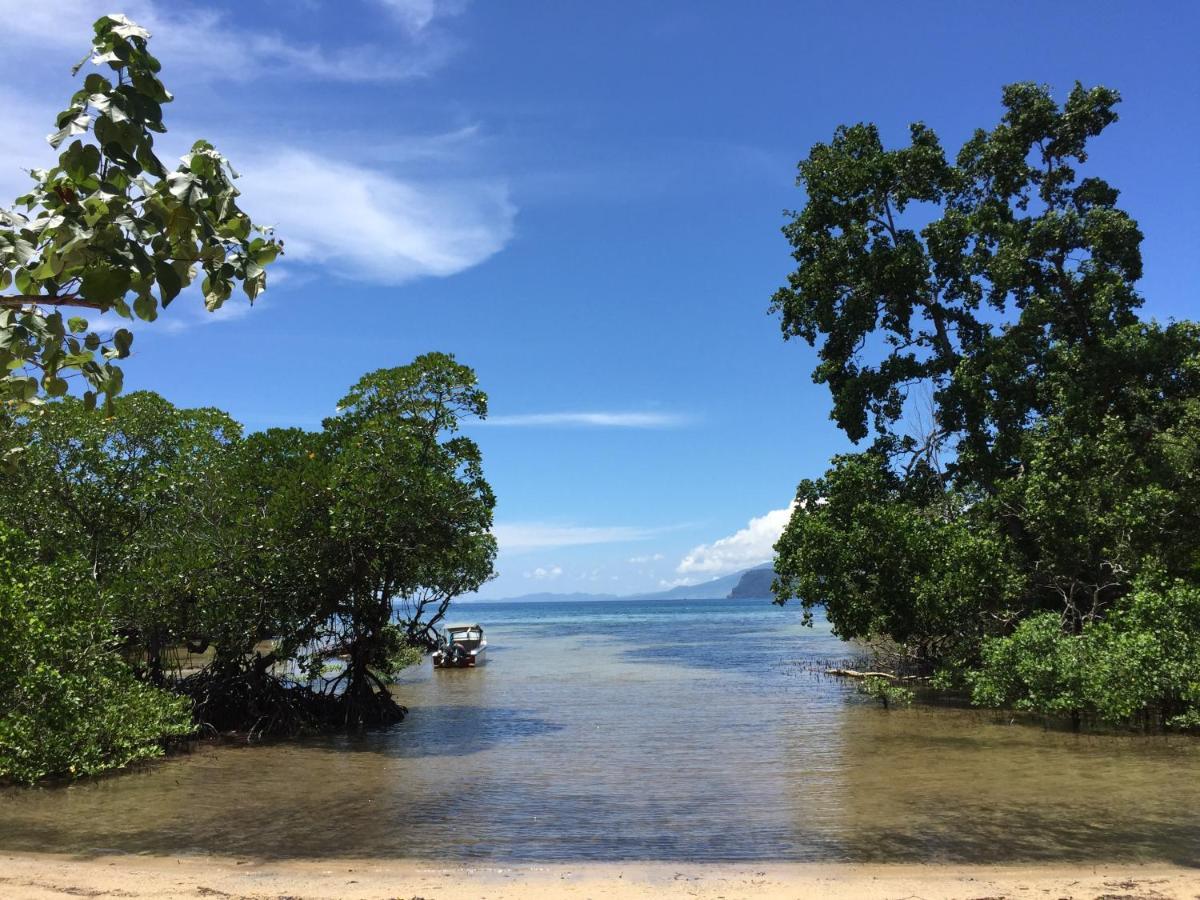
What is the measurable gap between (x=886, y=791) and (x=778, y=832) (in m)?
3.15

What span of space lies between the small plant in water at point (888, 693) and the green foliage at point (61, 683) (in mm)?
16717

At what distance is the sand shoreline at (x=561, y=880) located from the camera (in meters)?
8.23

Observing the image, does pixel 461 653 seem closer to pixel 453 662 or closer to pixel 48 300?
pixel 453 662

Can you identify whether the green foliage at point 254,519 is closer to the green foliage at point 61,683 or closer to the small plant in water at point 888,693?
the green foliage at point 61,683

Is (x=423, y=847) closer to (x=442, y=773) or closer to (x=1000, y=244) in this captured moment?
(x=442, y=773)

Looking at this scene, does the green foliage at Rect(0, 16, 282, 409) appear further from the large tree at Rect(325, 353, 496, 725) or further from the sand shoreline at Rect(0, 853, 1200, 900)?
the large tree at Rect(325, 353, 496, 725)

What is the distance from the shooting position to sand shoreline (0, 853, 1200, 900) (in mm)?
8234

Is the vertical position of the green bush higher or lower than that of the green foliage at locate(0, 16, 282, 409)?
lower

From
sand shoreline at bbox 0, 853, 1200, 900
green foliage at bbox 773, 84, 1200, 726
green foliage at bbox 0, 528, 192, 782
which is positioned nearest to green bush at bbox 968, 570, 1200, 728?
green foliage at bbox 773, 84, 1200, 726

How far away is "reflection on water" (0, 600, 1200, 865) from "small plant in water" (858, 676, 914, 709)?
0.55 m

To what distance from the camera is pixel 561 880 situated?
9.11 m

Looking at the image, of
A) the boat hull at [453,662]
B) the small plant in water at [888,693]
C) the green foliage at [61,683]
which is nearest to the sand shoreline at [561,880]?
the green foliage at [61,683]

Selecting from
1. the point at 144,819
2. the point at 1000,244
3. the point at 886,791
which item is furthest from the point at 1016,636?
the point at 144,819

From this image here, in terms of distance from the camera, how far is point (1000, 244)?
22.0 m
